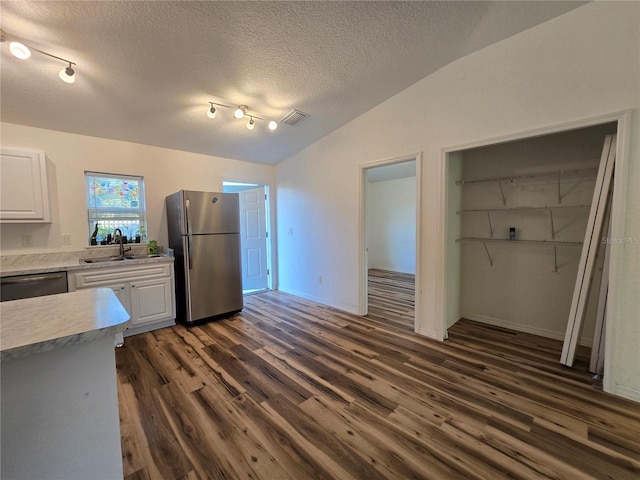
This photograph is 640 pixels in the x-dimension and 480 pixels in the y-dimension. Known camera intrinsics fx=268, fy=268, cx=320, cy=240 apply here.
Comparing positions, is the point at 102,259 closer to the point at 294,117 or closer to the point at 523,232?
the point at 294,117

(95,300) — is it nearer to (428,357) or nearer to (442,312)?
(428,357)

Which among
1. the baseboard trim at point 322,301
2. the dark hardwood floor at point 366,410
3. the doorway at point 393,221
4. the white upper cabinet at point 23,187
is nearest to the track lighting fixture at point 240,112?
the white upper cabinet at point 23,187

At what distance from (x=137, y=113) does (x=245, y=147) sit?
1443mm

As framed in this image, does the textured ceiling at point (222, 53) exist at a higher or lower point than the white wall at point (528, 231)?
higher

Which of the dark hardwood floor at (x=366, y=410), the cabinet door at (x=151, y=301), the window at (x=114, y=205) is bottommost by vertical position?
the dark hardwood floor at (x=366, y=410)

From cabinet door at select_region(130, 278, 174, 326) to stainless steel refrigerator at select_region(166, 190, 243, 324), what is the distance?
17 centimetres

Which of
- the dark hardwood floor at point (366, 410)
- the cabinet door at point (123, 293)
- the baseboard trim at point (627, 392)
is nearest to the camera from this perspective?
the dark hardwood floor at point (366, 410)

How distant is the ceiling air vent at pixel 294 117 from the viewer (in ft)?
10.5

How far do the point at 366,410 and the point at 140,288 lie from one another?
280 centimetres

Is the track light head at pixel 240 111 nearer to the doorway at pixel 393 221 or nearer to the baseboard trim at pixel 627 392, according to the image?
the doorway at pixel 393 221

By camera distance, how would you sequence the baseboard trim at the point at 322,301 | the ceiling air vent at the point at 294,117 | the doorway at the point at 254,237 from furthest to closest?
the doorway at the point at 254,237 < the baseboard trim at the point at 322,301 < the ceiling air vent at the point at 294,117

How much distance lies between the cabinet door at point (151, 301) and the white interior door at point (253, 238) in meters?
1.67

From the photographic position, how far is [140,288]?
3.12 metres

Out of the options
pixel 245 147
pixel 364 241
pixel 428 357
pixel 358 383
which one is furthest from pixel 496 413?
pixel 245 147
